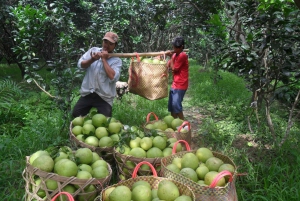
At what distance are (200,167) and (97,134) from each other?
112cm

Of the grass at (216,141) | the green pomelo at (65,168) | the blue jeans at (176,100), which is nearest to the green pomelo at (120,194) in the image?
the green pomelo at (65,168)

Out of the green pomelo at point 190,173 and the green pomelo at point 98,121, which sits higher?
the green pomelo at point 98,121

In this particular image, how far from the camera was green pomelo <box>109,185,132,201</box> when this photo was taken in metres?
1.83

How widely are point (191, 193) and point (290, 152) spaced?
220cm

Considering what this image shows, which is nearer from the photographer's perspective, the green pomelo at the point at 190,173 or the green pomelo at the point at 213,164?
the green pomelo at the point at 190,173

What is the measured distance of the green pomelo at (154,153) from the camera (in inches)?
98.7

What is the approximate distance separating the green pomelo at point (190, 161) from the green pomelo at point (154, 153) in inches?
10.9

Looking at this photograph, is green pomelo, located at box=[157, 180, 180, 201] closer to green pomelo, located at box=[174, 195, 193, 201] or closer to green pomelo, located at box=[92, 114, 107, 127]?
green pomelo, located at box=[174, 195, 193, 201]

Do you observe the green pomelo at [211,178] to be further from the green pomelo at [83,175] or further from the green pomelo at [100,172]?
the green pomelo at [83,175]

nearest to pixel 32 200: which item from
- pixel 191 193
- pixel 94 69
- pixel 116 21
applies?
pixel 191 193

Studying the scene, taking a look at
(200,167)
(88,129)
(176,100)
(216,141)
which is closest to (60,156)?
(88,129)

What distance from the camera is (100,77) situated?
11.4 feet

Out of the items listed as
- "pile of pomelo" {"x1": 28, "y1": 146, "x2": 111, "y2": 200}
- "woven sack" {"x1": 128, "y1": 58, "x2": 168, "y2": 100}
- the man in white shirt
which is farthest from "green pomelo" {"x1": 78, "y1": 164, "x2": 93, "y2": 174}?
"woven sack" {"x1": 128, "y1": 58, "x2": 168, "y2": 100}

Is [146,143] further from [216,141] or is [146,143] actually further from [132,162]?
[216,141]
